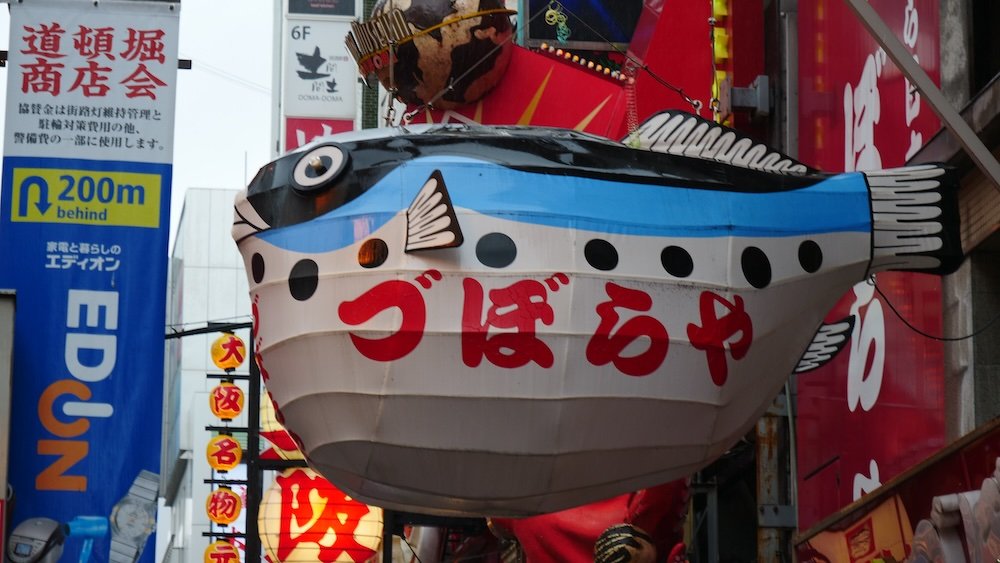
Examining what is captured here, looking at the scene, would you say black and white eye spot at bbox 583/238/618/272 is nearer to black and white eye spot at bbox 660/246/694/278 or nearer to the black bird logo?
black and white eye spot at bbox 660/246/694/278

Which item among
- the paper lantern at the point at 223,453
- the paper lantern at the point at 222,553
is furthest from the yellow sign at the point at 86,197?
the paper lantern at the point at 222,553

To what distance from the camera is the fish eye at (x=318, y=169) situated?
8.36m

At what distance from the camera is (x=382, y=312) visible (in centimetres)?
800

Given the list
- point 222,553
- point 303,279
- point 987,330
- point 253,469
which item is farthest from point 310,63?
point 303,279

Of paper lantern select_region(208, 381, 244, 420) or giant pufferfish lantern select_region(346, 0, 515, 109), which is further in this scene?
paper lantern select_region(208, 381, 244, 420)

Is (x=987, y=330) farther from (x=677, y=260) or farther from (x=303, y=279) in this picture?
(x=303, y=279)

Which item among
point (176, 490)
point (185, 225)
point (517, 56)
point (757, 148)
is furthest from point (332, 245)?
point (176, 490)

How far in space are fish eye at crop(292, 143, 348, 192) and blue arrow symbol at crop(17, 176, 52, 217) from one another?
484cm

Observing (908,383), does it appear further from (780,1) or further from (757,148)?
(780,1)

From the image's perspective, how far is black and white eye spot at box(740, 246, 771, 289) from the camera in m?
8.29

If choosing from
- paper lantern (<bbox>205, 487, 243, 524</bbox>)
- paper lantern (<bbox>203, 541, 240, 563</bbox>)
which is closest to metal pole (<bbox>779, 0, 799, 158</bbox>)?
paper lantern (<bbox>205, 487, 243, 524</bbox>)

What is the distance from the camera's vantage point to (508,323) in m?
7.89

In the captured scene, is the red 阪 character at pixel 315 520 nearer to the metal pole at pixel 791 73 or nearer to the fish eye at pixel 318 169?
the metal pole at pixel 791 73

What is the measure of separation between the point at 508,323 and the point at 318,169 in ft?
4.41
